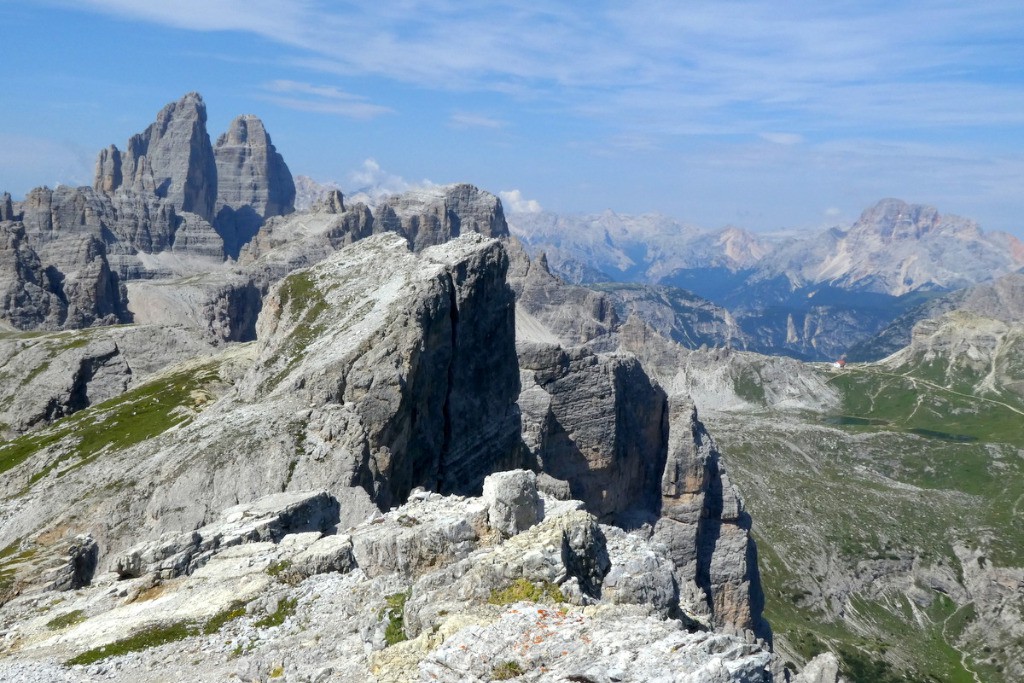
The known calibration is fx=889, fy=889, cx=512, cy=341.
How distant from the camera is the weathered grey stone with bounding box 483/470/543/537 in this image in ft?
125

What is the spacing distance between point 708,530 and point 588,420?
2911 cm

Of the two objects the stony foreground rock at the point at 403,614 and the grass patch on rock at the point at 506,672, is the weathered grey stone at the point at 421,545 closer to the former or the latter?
the stony foreground rock at the point at 403,614

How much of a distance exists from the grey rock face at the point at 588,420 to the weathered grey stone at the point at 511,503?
57.0m

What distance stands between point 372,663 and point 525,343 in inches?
3097

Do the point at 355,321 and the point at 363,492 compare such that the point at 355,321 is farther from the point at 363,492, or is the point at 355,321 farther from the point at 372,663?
the point at 372,663

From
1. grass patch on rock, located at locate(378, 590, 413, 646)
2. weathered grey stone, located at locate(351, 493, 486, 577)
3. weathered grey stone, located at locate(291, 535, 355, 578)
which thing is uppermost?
weathered grey stone, located at locate(351, 493, 486, 577)

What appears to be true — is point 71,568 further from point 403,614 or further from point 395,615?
point 403,614

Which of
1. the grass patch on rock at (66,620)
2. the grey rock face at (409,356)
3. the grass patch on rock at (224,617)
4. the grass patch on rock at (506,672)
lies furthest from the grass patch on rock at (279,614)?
the grey rock face at (409,356)

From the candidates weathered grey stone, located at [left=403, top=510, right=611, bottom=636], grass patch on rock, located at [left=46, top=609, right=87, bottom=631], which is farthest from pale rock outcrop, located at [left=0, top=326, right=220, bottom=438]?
weathered grey stone, located at [left=403, top=510, right=611, bottom=636]

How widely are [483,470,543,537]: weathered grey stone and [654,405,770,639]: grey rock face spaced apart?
82.1 m

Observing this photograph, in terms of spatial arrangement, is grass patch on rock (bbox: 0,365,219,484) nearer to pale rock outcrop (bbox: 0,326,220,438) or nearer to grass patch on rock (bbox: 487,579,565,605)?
pale rock outcrop (bbox: 0,326,220,438)

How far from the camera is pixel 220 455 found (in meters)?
65.3

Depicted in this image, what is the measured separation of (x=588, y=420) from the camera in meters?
108

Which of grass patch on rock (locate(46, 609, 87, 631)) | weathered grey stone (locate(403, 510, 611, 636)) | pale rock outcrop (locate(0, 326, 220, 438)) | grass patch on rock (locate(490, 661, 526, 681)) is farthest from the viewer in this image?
pale rock outcrop (locate(0, 326, 220, 438))
